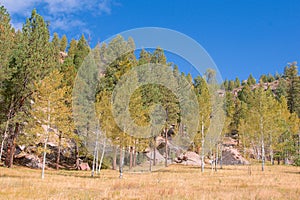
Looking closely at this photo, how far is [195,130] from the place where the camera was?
4069 cm

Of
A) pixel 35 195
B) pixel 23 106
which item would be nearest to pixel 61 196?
pixel 35 195

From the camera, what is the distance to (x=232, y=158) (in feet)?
187

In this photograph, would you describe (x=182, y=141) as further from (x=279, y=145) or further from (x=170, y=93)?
(x=279, y=145)

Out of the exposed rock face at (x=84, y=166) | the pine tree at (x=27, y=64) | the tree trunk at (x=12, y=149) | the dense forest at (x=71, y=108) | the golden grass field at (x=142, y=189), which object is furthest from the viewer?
the exposed rock face at (x=84, y=166)

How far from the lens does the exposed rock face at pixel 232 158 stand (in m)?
55.7

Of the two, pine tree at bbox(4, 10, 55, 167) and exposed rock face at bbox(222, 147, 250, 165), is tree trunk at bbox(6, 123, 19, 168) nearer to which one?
pine tree at bbox(4, 10, 55, 167)

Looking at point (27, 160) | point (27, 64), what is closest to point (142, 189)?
point (27, 64)

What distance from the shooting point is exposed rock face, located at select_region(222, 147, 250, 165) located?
183ft

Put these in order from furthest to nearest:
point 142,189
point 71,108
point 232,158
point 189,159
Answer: point 232,158 < point 189,159 < point 71,108 < point 142,189

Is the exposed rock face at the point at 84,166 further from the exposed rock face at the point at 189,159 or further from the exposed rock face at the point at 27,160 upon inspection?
the exposed rock face at the point at 189,159

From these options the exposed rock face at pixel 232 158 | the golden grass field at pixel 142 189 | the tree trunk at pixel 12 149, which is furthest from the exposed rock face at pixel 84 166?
the exposed rock face at pixel 232 158

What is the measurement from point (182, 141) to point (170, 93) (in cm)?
1150

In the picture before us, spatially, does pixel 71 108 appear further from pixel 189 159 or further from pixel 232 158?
pixel 232 158

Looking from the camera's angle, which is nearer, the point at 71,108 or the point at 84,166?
the point at 71,108
